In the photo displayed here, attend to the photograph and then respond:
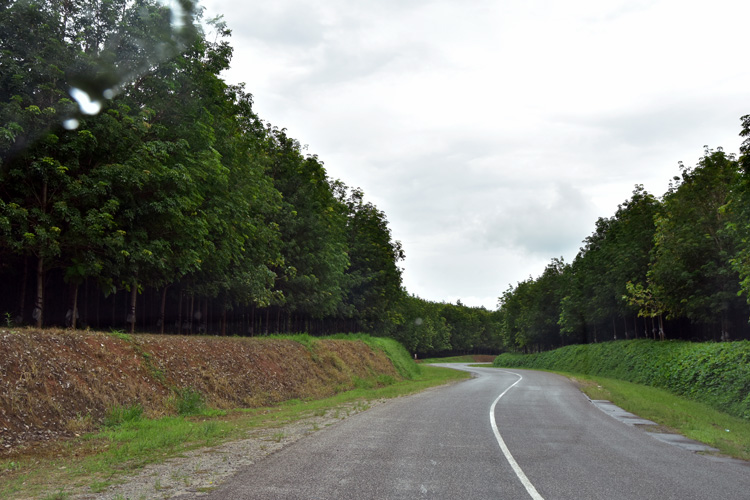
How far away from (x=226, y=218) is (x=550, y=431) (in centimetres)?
1726

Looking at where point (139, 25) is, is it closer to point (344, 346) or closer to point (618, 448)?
point (618, 448)

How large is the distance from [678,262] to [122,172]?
109 ft

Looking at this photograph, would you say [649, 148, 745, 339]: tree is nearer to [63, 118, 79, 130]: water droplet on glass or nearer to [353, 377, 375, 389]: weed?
[353, 377, 375, 389]: weed

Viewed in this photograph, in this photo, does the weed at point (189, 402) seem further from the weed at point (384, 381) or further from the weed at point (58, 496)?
the weed at point (384, 381)

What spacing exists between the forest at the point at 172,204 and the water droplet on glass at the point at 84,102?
0.14 feet

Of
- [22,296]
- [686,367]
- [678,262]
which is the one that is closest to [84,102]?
[22,296]

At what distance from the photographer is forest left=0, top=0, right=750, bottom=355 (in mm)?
15719

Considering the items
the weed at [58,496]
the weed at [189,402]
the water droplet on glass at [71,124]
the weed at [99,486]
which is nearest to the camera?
the weed at [58,496]

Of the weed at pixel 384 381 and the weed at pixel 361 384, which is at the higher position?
the weed at pixel 361 384

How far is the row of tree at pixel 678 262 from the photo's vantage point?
28.5 m

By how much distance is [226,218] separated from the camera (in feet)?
78.5

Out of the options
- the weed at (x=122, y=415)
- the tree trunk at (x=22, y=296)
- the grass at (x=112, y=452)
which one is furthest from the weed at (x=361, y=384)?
the weed at (x=122, y=415)

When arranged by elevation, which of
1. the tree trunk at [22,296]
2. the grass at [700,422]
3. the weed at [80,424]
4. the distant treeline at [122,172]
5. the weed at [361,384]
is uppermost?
the distant treeline at [122,172]

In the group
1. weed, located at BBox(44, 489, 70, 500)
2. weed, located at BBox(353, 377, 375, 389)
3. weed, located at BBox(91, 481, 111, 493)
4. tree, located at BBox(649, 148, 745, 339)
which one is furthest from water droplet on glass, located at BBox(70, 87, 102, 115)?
tree, located at BBox(649, 148, 745, 339)
